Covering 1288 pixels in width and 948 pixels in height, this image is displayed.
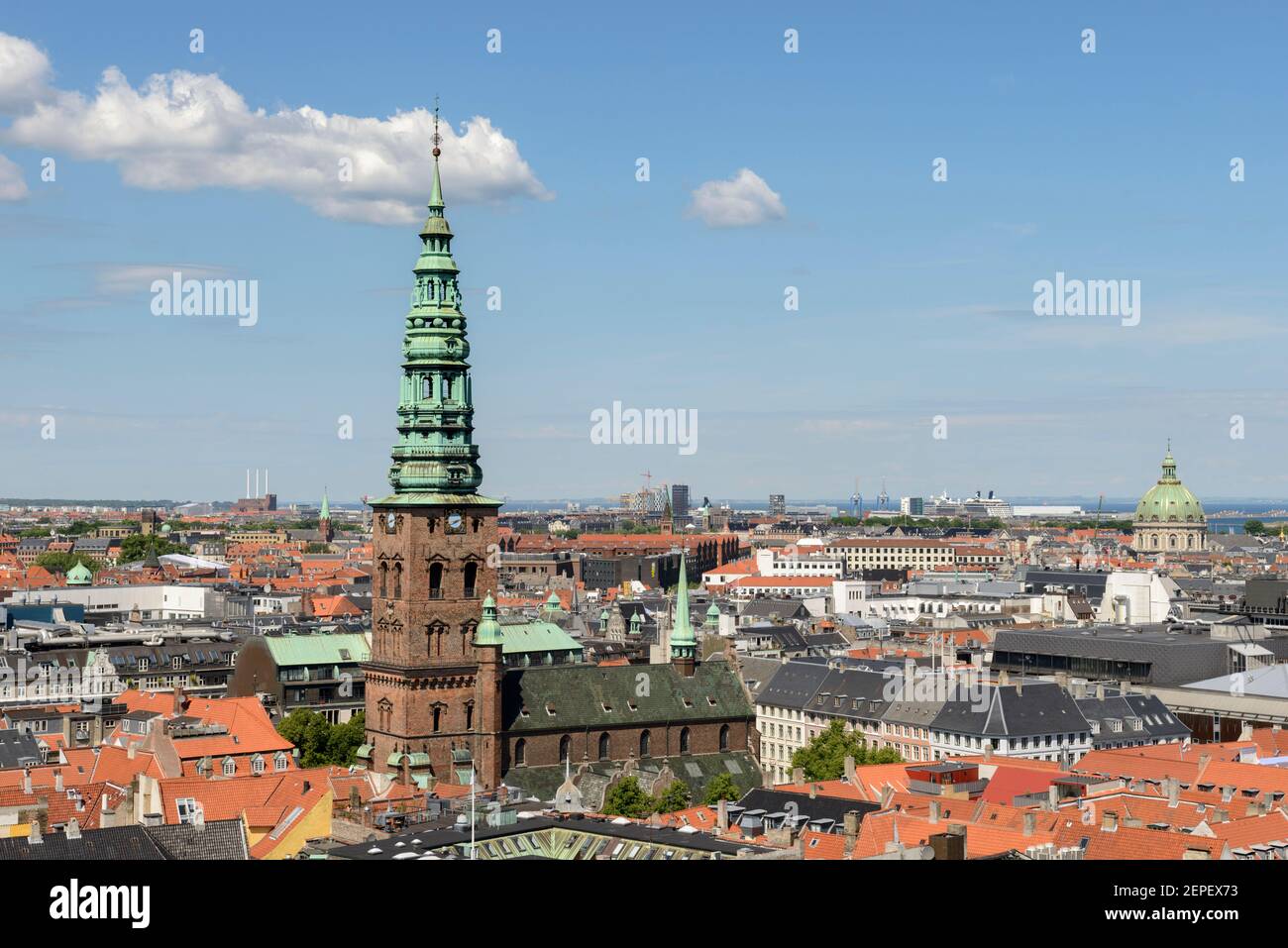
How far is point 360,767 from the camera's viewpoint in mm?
92125

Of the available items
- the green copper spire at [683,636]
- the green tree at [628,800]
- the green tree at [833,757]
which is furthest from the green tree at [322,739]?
the green tree at [833,757]

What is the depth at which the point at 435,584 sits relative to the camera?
9338 cm

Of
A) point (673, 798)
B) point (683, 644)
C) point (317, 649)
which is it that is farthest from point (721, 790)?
point (317, 649)

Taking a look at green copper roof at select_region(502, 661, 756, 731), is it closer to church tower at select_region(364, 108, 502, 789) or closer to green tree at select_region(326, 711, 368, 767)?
church tower at select_region(364, 108, 502, 789)

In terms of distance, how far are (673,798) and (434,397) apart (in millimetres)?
24494

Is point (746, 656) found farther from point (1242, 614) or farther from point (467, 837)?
point (467, 837)

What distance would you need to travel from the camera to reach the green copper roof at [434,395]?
308 ft

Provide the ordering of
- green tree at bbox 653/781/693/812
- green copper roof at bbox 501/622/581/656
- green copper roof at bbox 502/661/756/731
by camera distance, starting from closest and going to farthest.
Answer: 1. green tree at bbox 653/781/693/812
2. green copper roof at bbox 502/661/756/731
3. green copper roof at bbox 501/622/581/656

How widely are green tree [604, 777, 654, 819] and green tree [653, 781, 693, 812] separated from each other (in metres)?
0.53

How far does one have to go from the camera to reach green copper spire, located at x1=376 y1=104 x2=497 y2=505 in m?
93.8

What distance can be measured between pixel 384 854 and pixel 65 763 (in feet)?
145

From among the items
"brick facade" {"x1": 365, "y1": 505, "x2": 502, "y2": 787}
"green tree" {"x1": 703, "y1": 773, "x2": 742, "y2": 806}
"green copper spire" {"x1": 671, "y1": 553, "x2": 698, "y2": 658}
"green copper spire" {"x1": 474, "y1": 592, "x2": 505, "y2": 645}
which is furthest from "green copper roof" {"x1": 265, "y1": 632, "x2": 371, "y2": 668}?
"green tree" {"x1": 703, "y1": 773, "x2": 742, "y2": 806}
